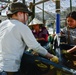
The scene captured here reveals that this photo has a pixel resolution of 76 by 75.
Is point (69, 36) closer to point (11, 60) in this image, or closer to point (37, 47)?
point (37, 47)

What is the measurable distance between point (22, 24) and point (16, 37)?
15cm

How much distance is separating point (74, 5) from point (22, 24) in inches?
239

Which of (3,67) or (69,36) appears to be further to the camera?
(69,36)

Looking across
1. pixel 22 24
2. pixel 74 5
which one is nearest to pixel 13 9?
pixel 22 24

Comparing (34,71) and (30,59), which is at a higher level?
(30,59)

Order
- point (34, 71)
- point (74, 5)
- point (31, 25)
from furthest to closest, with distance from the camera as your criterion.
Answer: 1. point (74, 5)
2. point (31, 25)
3. point (34, 71)

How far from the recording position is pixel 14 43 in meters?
2.27

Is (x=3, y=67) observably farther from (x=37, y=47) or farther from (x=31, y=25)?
(x=31, y=25)

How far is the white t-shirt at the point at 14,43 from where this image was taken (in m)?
2.23

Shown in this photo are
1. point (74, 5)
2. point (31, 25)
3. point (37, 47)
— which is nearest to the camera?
point (37, 47)

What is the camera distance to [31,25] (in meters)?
4.16

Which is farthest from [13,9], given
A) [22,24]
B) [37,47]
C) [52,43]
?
[52,43]

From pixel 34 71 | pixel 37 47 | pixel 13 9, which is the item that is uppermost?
pixel 13 9

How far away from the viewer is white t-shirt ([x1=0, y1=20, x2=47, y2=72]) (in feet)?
7.31
